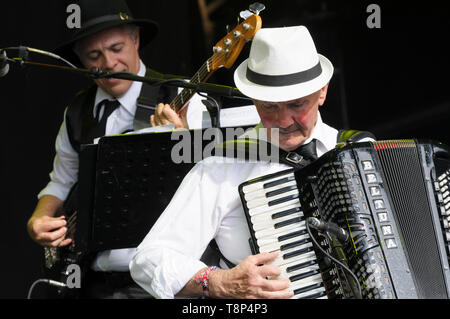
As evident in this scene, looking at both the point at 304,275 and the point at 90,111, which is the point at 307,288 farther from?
the point at 90,111

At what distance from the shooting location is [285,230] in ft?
7.56

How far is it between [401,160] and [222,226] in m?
0.71

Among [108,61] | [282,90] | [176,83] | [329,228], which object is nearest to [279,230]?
[329,228]

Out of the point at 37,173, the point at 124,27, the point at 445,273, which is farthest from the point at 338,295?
the point at 37,173

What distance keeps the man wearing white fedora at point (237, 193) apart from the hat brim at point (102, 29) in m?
1.08

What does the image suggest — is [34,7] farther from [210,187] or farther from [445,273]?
[445,273]

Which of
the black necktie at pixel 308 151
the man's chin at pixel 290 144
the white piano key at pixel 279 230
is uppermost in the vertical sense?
the man's chin at pixel 290 144

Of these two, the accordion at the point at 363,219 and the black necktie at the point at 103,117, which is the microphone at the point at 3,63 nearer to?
the black necktie at the point at 103,117

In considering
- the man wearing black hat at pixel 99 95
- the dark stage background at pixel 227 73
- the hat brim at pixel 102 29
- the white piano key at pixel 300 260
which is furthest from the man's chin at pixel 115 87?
the white piano key at pixel 300 260

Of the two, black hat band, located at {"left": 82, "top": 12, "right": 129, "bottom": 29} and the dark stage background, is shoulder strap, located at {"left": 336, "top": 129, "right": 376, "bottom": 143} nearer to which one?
black hat band, located at {"left": 82, "top": 12, "right": 129, "bottom": 29}

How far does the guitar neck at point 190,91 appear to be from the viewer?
3113mm

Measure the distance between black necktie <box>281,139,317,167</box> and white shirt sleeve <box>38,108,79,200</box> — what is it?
148 centimetres

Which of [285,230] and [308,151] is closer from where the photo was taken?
[285,230]

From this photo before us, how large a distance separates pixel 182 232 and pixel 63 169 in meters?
1.30
